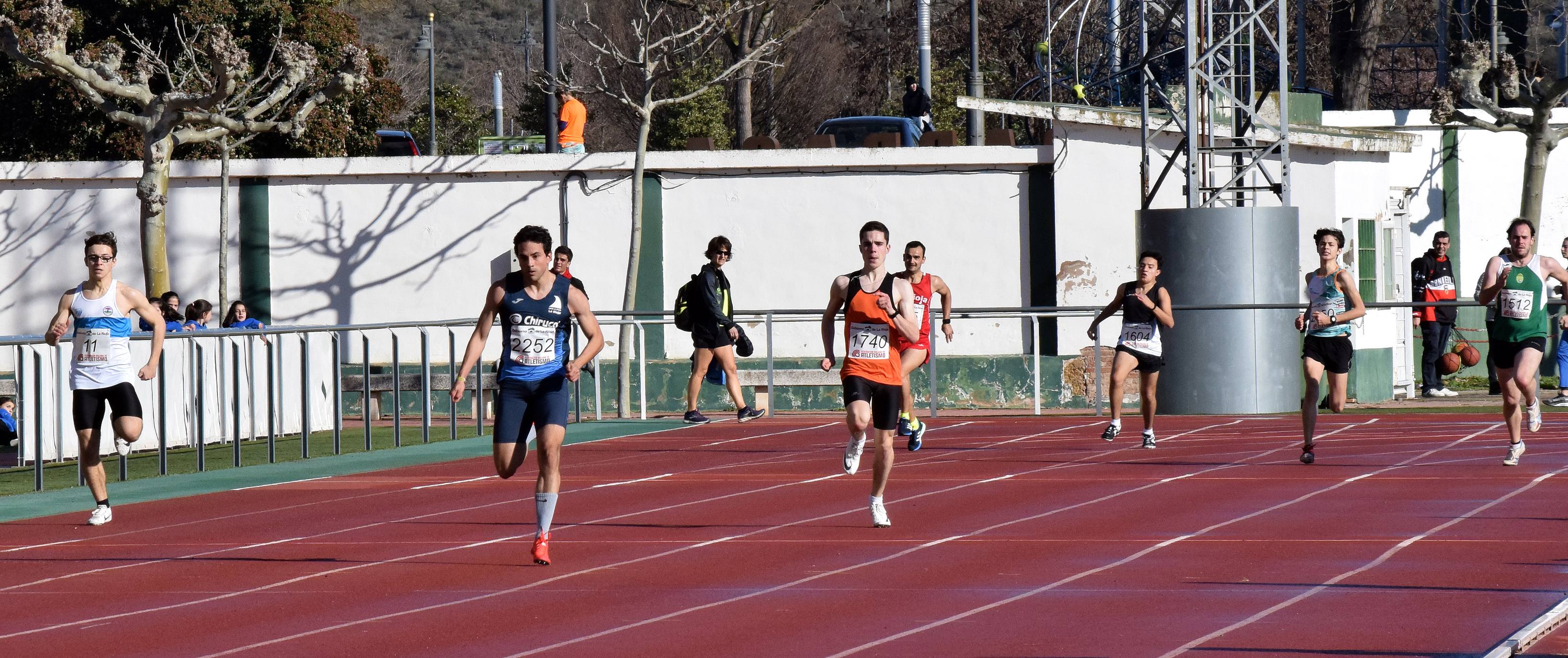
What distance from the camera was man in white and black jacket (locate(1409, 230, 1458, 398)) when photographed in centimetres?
2341

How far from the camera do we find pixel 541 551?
9.94 meters

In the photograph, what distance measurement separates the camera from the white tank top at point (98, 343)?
1232cm

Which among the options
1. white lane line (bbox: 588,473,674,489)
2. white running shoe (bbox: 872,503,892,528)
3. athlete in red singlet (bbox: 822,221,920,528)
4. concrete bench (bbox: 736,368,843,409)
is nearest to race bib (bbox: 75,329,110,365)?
white lane line (bbox: 588,473,674,489)

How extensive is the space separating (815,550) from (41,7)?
58.2 feet

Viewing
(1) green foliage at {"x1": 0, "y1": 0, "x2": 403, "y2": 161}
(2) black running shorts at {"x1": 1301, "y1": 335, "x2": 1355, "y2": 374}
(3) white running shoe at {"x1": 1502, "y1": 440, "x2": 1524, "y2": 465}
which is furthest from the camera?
(1) green foliage at {"x1": 0, "y1": 0, "x2": 403, "y2": 161}

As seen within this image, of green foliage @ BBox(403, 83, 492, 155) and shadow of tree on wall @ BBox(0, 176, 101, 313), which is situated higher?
green foliage @ BBox(403, 83, 492, 155)

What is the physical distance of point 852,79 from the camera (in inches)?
2345

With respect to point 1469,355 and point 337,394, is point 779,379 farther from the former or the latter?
point 1469,355

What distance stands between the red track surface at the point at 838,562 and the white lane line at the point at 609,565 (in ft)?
0.09

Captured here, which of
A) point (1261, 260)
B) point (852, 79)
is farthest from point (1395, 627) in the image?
point (852, 79)

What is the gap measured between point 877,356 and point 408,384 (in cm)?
974

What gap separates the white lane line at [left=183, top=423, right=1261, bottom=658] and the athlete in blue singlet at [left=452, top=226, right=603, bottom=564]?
19.5 inches

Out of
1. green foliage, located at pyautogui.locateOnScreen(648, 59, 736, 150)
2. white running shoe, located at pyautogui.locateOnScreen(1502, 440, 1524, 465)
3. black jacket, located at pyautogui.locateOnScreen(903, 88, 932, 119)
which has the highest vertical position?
green foliage, located at pyautogui.locateOnScreen(648, 59, 736, 150)

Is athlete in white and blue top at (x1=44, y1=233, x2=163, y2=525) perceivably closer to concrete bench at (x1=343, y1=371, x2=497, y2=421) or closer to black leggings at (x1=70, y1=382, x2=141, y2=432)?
black leggings at (x1=70, y1=382, x2=141, y2=432)
